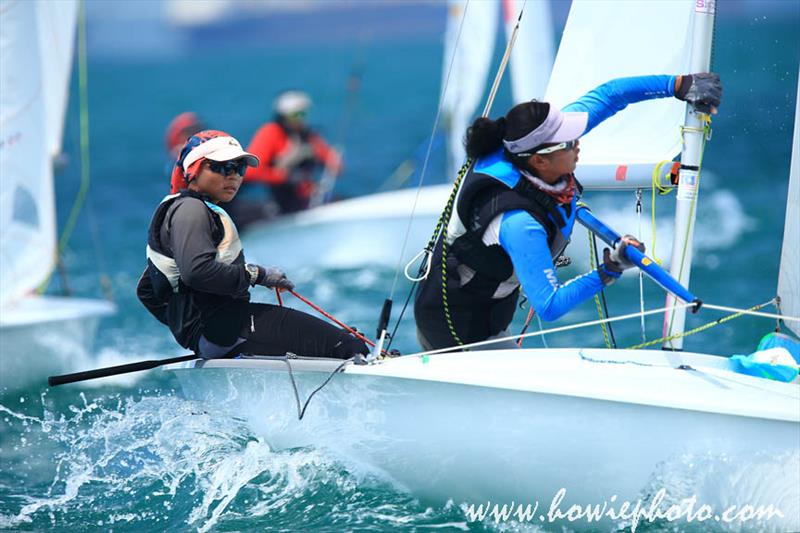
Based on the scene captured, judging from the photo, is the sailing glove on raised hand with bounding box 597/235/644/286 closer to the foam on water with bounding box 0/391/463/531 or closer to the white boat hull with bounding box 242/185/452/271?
the foam on water with bounding box 0/391/463/531

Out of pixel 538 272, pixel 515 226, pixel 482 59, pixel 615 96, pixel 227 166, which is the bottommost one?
pixel 538 272

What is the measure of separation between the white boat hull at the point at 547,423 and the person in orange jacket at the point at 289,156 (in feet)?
18.4

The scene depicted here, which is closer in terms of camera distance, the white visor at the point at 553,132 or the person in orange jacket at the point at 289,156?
the white visor at the point at 553,132

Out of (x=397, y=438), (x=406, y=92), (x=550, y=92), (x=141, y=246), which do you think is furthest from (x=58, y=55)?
(x=406, y=92)

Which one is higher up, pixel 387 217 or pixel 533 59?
pixel 533 59

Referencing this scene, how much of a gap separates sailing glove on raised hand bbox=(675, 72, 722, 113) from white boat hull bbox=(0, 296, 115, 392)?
11.1 ft

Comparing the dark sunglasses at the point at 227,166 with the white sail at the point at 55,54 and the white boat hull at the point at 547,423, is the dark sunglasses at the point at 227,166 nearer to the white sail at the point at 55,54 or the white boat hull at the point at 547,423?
the white boat hull at the point at 547,423

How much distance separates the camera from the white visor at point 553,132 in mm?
2942

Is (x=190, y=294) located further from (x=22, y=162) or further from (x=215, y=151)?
(x=22, y=162)

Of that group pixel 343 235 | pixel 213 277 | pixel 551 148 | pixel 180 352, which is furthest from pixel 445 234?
pixel 343 235

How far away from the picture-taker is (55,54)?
594cm

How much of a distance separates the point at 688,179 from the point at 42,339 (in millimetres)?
3365

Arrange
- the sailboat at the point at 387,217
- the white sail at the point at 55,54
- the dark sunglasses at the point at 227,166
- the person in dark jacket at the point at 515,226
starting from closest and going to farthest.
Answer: the person in dark jacket at the point at 515,226 → the dark sunglasses at the point at 227,166 → the white sail at the point at 55,54 → the sailboat at the point at 387,217

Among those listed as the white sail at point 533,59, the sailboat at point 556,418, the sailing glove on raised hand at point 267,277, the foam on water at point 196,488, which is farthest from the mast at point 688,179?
the white sail at point 533,59
